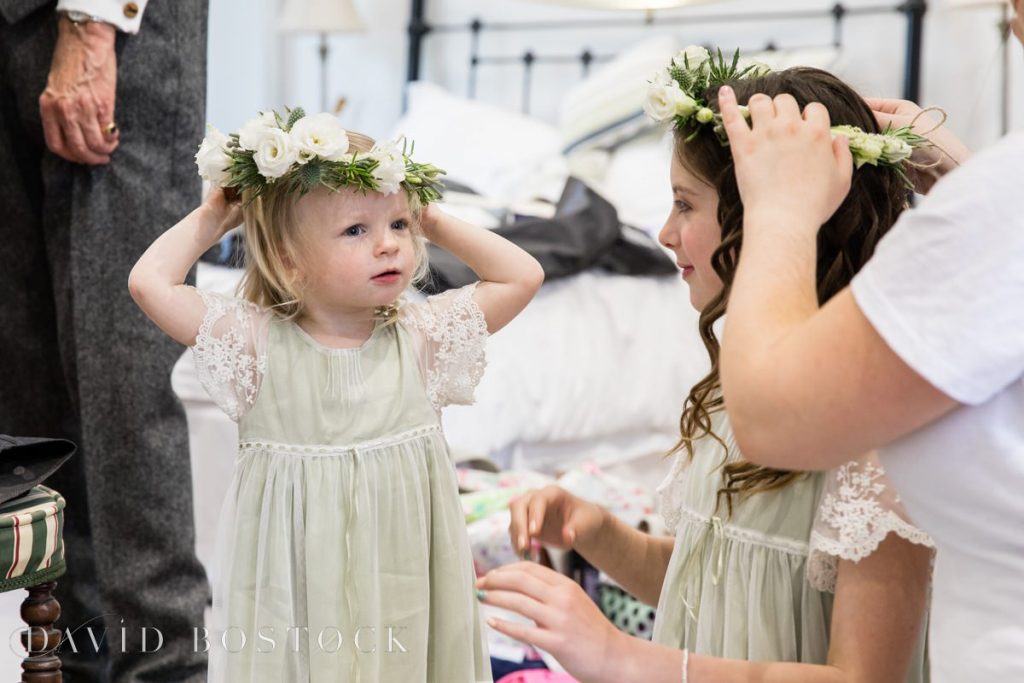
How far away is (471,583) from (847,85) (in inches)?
25.1

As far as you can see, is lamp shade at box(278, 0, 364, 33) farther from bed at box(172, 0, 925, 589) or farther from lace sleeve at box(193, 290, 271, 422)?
lace sleeve at box(193, 290, 271, 422)

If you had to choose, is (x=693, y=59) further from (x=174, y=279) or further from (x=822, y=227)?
(x=174, y=279)

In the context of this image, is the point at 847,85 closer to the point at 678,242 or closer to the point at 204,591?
the point at 678,242

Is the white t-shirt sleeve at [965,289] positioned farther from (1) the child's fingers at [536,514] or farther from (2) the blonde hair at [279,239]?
(2) the blonde hair at [279,239]

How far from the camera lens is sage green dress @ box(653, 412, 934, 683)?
3.15ft

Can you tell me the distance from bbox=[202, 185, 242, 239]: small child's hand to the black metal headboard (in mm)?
3259

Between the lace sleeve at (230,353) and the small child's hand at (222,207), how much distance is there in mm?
82

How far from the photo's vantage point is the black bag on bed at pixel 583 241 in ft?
9.08

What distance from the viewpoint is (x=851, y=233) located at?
1.02 meters

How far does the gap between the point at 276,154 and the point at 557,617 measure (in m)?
0.54

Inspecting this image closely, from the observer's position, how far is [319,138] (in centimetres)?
112

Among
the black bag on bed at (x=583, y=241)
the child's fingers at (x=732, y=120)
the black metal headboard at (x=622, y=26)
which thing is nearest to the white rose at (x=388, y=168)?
the child's fingers at (x=732, y=120)

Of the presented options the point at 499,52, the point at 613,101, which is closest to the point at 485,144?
the point at 613,101

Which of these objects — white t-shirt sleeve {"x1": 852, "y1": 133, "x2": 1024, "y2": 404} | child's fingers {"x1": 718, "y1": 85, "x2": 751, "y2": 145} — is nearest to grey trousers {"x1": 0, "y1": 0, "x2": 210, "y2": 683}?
child's fingers {"x1": 718, "y1": 85, "x2": 751, "y2": 145}
